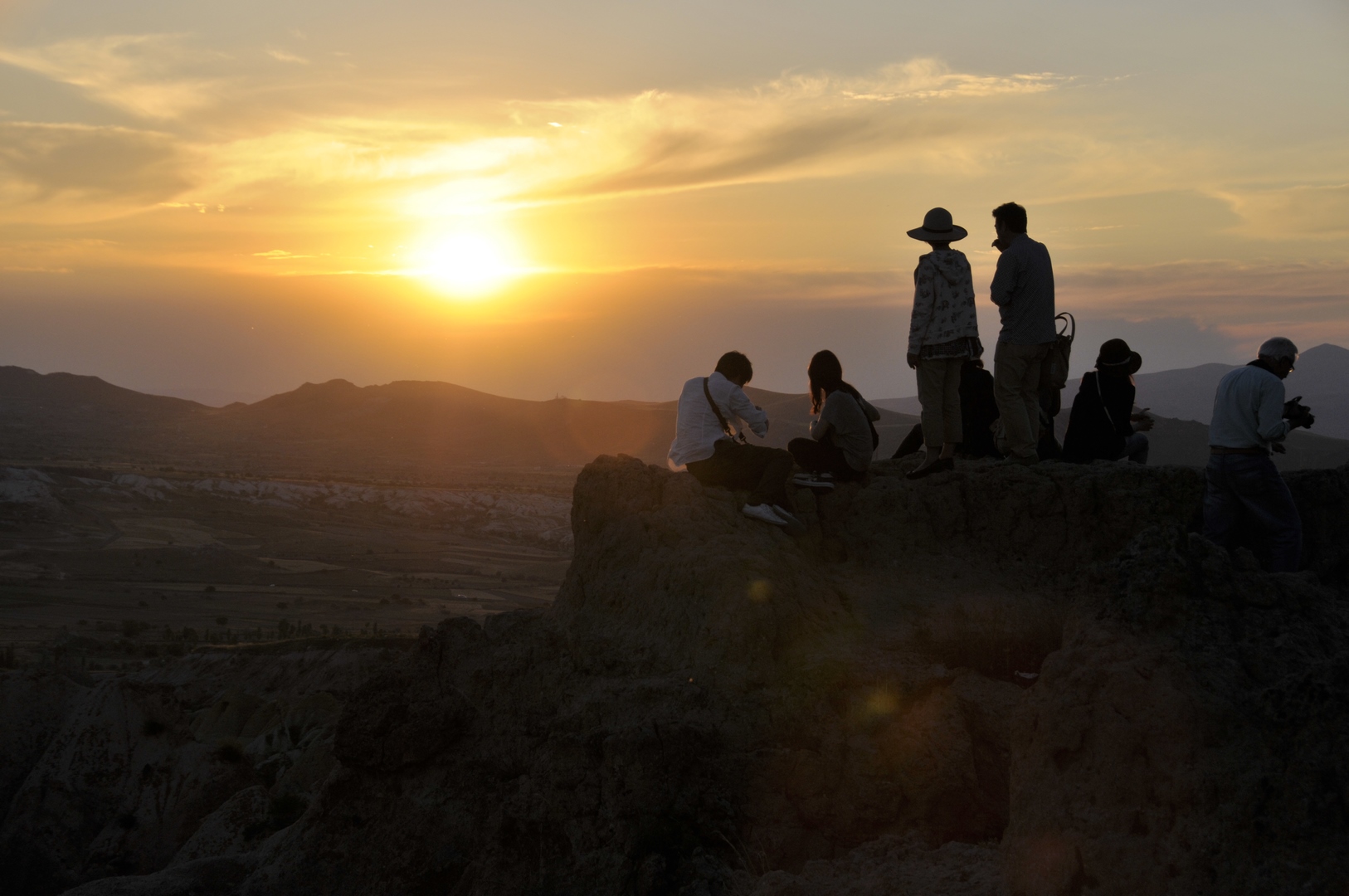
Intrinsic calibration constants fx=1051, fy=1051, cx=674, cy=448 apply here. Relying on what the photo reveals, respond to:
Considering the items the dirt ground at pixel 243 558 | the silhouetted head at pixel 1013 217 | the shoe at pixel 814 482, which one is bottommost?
the dirt ground at pixel 243 558

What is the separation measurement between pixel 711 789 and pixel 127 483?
5905 cm

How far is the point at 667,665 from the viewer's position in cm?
602

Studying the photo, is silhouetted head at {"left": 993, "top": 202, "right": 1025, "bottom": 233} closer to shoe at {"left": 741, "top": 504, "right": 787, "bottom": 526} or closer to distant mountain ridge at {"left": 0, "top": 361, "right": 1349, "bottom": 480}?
shoe at {"left": 741, "top": 504, "right": 787, "bottom": 526}

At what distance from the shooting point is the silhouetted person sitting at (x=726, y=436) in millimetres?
7289

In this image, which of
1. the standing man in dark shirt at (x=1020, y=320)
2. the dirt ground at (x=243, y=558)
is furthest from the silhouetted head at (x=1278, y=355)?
the dirt ground at (x=243, y=558)

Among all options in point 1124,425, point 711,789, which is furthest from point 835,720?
point 1124,425

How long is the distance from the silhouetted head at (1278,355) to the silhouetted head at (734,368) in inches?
127

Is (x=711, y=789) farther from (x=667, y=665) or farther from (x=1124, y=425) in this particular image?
(x=1124, y=425)

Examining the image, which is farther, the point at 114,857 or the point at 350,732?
the point at 114,857

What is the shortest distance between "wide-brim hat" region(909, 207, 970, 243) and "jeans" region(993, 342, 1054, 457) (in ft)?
2.97

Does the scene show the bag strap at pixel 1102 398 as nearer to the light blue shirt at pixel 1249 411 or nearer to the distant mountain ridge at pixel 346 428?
the light blue shirt at pixel 1249 411

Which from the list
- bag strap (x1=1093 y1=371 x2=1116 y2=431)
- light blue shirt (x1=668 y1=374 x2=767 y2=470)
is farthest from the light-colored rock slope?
bag strap (x1=1093 y1=371 x2=1116 y2=431)

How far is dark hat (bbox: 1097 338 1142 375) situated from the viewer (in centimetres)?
829

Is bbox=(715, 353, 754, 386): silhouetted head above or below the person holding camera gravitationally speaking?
above
